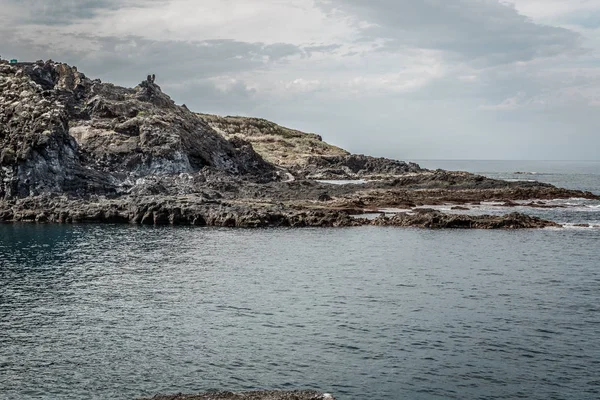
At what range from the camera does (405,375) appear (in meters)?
33.3

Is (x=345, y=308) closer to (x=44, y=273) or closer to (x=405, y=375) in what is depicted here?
(x=405, y=375)

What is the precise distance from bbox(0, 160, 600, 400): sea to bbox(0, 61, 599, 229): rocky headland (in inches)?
741

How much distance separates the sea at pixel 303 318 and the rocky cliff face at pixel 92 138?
34.3 metres

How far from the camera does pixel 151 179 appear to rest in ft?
432

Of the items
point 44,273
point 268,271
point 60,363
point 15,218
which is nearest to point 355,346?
point 60,363

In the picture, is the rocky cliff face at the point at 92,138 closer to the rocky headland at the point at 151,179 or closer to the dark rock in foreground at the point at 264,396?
the rocky headland at the point at 151,179

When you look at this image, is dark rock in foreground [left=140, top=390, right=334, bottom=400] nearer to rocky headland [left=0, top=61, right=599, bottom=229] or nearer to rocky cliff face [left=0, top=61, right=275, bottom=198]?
rocky headland [left=0, top=61, right=599, bottom=229]

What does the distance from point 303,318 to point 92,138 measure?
112772 millimetres

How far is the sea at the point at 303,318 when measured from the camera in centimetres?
3262

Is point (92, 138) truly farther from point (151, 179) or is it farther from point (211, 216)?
point (211, 216)

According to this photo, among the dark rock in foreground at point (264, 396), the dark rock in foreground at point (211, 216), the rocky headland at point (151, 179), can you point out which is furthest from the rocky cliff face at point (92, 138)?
the dark rock in foreground at point (264, 396)

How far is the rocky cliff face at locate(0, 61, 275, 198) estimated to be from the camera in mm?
112625

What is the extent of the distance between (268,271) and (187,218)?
132ft

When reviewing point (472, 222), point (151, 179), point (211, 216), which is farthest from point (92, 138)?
point (472, 222)
